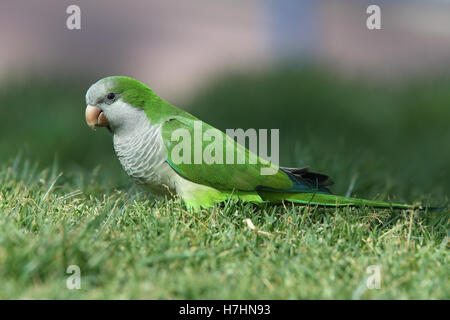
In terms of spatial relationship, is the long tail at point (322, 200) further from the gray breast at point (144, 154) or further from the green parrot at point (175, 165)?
the gray breast at point (144, 154)

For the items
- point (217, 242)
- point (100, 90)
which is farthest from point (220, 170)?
point (100, 90)

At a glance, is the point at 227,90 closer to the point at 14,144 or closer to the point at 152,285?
the point at 14,144

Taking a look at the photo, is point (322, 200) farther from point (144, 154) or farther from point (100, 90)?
point (100, 90)

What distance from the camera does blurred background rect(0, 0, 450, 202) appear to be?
4.58 meters

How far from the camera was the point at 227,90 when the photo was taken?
6.44 meters

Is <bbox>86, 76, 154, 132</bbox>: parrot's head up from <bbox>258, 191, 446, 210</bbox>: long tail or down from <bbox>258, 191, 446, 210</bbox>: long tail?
up

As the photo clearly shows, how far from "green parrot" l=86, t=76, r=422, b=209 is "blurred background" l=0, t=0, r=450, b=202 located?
27.1 inches

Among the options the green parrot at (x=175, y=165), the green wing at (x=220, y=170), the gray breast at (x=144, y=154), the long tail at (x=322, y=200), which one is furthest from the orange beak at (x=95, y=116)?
the long tail at (x=322, y=200)

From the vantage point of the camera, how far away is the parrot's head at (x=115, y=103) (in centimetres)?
275

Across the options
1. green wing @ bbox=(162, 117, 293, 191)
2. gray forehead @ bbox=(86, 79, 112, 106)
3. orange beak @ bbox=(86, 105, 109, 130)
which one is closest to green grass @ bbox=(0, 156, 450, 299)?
green wing @ bbox=(162, 117, 293, 191)

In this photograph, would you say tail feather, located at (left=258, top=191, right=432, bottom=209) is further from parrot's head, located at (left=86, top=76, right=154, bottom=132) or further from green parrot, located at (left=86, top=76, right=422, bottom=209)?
parrot's head, located at (left=86, top=76, right=154, bottom=132)

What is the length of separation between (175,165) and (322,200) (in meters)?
0.82
